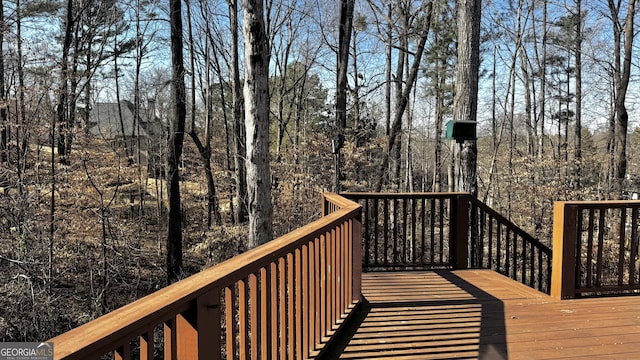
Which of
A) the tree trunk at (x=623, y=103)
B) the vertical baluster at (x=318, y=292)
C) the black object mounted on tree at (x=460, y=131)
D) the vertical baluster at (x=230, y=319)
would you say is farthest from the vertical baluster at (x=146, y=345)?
the tree trunk at (x=623, y=103)

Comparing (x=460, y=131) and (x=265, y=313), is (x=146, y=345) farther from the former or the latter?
(x=460, y=131)

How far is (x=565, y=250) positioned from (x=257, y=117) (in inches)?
161

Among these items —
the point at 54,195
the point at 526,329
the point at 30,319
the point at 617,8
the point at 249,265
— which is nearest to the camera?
the point at 249,265

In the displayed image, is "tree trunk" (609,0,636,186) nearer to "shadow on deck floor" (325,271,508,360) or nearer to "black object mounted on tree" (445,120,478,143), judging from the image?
"black object mounted on tree" (445,120,478,143)

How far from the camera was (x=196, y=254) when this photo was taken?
12.5m

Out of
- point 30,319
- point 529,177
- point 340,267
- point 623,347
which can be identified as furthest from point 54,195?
point 529,177

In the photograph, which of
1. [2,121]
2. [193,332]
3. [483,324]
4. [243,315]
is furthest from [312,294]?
[2,121]

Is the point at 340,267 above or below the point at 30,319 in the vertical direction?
above

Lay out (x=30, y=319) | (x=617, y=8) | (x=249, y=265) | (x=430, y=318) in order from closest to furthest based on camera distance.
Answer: (x=249, y=265)
(x=430, y=318)
(x=30, y=319)
(x=617, y=8)

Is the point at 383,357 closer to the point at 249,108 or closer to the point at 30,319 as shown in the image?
the point at 249,108

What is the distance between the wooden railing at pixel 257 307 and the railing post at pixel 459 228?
178cm

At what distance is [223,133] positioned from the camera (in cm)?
2083

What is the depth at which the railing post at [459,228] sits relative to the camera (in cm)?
518

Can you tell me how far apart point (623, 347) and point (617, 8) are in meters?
16.0
